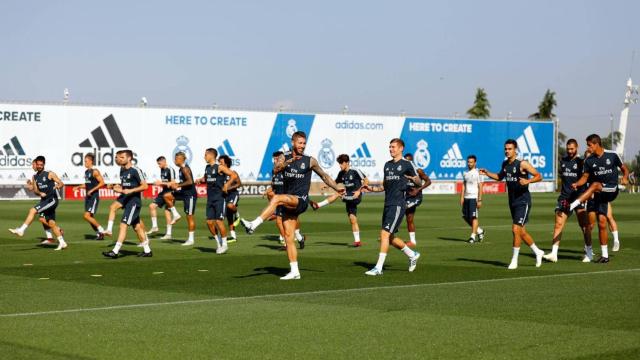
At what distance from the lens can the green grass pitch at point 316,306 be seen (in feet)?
31.9

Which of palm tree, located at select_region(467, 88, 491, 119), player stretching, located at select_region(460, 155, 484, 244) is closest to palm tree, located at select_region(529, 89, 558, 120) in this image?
palm tree, located at select_region(467, 88, 491, 119)

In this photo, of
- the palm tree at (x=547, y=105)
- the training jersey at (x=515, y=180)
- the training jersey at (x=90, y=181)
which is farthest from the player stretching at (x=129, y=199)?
the palm tree at (x=547, y=105)

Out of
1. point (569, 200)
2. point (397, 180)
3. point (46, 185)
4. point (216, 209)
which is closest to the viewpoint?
point (397, 180)

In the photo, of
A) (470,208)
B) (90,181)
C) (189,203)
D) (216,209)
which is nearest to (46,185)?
(90,181)

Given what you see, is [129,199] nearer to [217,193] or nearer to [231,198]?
[217,193]

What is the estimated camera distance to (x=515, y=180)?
17.8m

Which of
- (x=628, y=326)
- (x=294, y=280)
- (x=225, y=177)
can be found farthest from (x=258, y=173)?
(x=628, y=326)

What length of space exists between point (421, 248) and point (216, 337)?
13356 mm

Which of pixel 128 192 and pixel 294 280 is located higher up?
pixel 128 192

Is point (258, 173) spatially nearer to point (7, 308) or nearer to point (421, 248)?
point (421, 248)

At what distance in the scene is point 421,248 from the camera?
76.2 ft

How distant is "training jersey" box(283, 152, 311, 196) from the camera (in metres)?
15.9

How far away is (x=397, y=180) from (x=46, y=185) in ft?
33.1

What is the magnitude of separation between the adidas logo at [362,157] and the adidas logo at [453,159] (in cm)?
637
